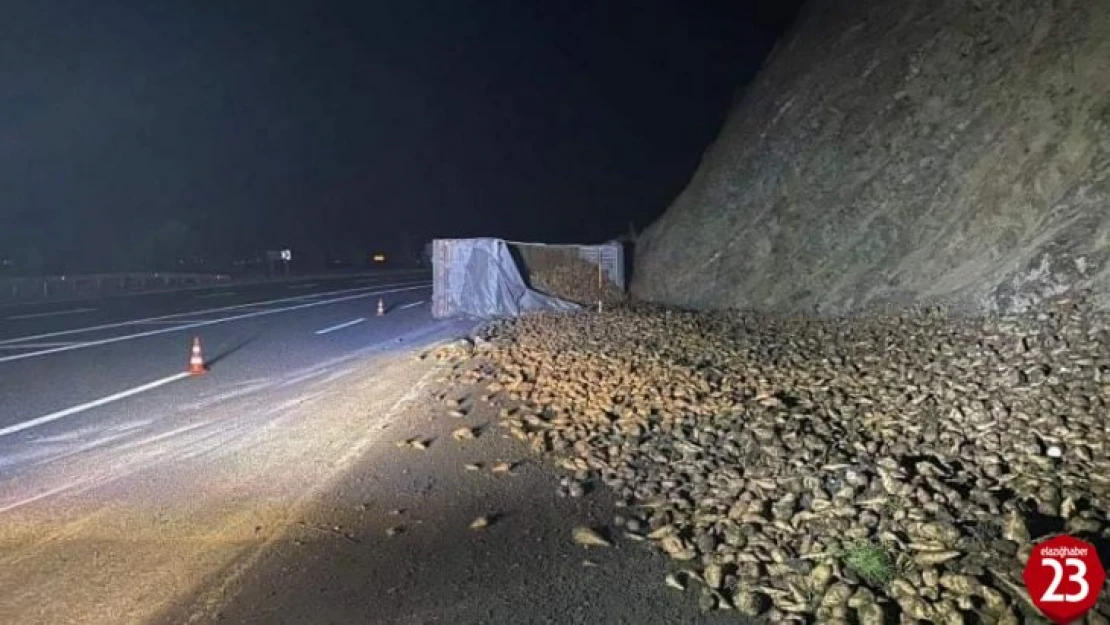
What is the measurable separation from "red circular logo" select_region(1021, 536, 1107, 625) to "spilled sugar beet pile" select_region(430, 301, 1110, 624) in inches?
23.2

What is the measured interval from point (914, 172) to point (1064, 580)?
11.8 metres

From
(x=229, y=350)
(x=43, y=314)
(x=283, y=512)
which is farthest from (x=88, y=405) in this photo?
(x=43, y=314)

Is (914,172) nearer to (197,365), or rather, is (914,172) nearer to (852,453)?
(852,453)

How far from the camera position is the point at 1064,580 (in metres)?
3.19

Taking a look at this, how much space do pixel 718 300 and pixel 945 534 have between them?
12728 mm

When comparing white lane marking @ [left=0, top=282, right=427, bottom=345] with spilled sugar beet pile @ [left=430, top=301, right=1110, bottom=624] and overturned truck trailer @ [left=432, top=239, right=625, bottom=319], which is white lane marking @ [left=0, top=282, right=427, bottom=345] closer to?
overturned truck trailer @ [left=432, top=239, right=625, bottom=319]

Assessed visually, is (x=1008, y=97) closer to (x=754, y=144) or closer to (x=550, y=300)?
(x=754, y=144)

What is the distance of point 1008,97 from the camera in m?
12.4

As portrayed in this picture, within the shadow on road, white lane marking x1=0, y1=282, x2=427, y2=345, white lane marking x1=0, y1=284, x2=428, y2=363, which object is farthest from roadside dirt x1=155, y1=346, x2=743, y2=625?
white lane marking x1=0, y1=282, x2=427, y2=345

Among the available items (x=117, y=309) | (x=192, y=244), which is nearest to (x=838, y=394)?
(x=117, y=309)

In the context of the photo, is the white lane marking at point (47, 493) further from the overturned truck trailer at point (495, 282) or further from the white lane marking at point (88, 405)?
the overturned truck trailer at point (495, 282)

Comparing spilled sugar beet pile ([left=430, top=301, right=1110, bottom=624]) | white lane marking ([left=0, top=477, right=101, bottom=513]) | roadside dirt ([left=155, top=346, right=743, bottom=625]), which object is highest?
spilled sugar beet pile ([left=430, top=301, right=1110, bottom=624])

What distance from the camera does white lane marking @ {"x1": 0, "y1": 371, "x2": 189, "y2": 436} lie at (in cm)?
910

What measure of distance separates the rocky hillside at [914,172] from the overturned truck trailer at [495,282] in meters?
2.56
